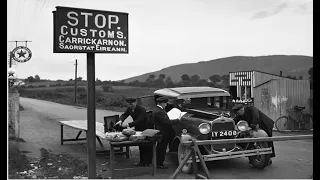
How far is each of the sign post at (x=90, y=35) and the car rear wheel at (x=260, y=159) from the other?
12.8ft

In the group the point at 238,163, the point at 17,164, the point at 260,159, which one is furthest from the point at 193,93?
the point at 17,164

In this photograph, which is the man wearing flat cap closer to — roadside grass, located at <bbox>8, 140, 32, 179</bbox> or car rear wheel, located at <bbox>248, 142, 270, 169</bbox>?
car rear wheel, located at <bbox>248, 142, 270, 169</bbox>

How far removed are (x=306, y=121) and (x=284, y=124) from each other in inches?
36.7

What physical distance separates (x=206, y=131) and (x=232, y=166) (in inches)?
55.2

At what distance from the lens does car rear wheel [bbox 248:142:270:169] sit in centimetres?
741

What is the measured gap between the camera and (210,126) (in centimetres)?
731

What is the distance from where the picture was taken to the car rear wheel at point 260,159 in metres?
7.41

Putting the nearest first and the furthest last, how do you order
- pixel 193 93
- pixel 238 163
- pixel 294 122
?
pixel 238 163
pixel 193 93
pixel 294 122

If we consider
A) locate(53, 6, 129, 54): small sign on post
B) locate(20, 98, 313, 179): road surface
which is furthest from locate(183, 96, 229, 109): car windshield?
locate(53, 6, 129, 54): small sign on post

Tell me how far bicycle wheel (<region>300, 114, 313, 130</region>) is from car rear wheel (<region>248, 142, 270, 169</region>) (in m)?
6.80

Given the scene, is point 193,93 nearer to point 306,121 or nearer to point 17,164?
point 17,164

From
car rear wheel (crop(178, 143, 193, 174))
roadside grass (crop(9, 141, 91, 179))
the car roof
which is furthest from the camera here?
the car roof
